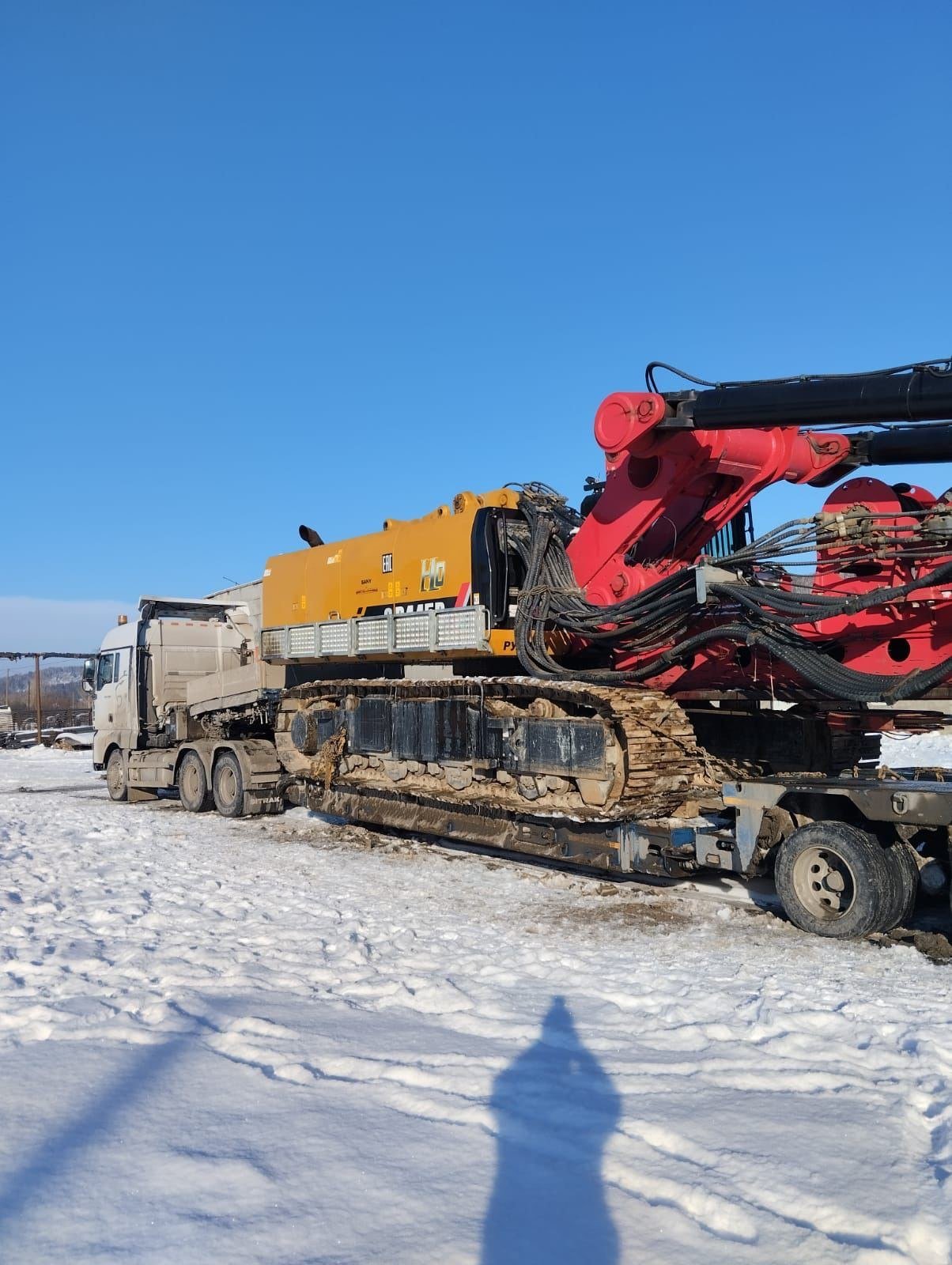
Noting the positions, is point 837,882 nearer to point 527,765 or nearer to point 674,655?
point 674,655

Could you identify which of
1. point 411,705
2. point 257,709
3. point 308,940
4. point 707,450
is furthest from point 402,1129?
point 257,709

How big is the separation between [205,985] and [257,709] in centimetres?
896

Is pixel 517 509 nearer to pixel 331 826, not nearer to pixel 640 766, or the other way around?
pixel 640 766

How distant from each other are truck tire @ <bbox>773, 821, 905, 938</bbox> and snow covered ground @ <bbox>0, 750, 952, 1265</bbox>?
0.91 feet

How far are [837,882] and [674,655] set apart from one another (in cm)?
240

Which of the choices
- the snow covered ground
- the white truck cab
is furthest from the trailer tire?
the white truck cab

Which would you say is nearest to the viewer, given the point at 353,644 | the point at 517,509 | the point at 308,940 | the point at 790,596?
the point at 308,940

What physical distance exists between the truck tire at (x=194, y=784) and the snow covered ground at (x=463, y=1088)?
737cm

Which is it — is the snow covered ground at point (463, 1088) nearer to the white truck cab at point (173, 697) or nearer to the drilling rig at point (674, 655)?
the drilling rig at point (674, 655)

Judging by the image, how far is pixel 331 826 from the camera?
43.9 feet

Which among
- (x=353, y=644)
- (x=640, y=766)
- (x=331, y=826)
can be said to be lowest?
(x=331, y=826)

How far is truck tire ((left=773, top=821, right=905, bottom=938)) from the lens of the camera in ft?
22.4

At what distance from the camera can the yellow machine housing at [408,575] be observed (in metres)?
10.4

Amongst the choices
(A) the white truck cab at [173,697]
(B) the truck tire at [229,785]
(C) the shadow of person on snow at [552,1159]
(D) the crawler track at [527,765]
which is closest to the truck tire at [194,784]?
(A) the white truck cab at [173,697]
